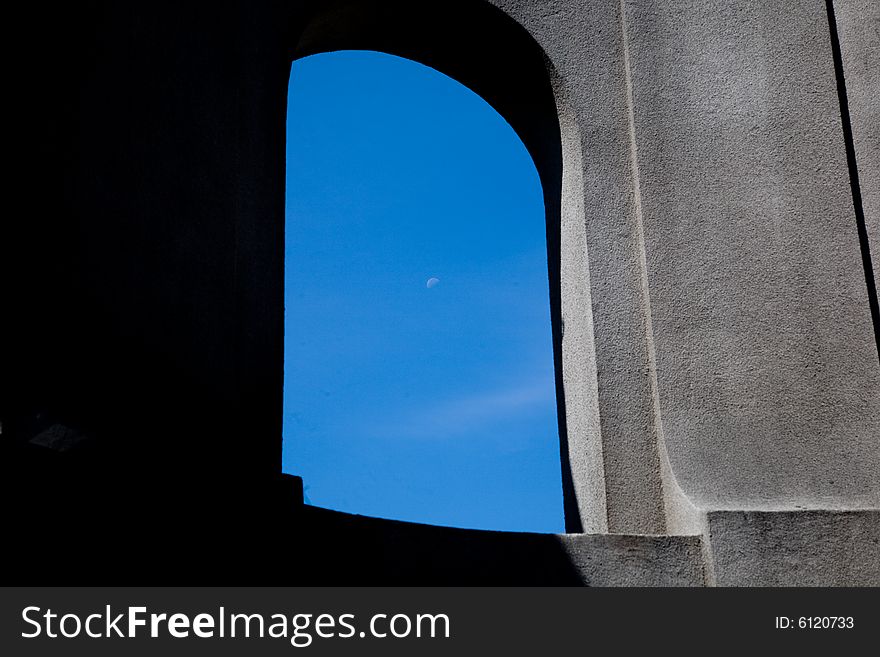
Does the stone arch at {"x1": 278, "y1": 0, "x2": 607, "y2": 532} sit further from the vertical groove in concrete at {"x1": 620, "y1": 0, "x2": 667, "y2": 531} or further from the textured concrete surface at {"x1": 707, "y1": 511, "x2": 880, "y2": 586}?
the textured concrete surface at {"x1": 707, "y1": 511, "x2": 880, "y2": 586}

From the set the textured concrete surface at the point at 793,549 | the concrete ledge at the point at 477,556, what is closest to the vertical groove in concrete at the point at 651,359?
the textured concrete surface at the point at 793,549

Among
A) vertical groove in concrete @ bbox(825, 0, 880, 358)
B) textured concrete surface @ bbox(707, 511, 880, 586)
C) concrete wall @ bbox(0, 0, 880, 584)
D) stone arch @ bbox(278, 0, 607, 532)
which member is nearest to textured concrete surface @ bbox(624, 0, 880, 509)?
concrete wall @ bbox(0, 0, 880, 584)

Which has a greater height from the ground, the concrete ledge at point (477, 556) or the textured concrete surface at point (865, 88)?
the textured concrete surface at point (865, 88)

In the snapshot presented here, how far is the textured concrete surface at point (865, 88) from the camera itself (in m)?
8.76

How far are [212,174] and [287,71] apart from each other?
4.30ft

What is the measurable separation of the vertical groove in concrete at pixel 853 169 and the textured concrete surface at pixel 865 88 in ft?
0.10

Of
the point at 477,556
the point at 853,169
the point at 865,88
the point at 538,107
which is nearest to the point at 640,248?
the point at 538,107

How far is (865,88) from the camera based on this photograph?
9102 mm

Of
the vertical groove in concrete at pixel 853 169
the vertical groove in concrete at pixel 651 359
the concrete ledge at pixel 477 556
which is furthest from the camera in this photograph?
the vertical groove in concrete at pixel 853 169

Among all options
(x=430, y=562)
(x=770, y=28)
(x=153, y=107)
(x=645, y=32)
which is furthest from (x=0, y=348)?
(x=770, y=28)

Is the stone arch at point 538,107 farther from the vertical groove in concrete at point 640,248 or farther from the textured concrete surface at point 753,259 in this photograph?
the textured concrete surface at point 753,259

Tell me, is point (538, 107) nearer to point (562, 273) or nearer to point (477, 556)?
point (562, 273)

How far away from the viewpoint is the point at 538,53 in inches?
359
